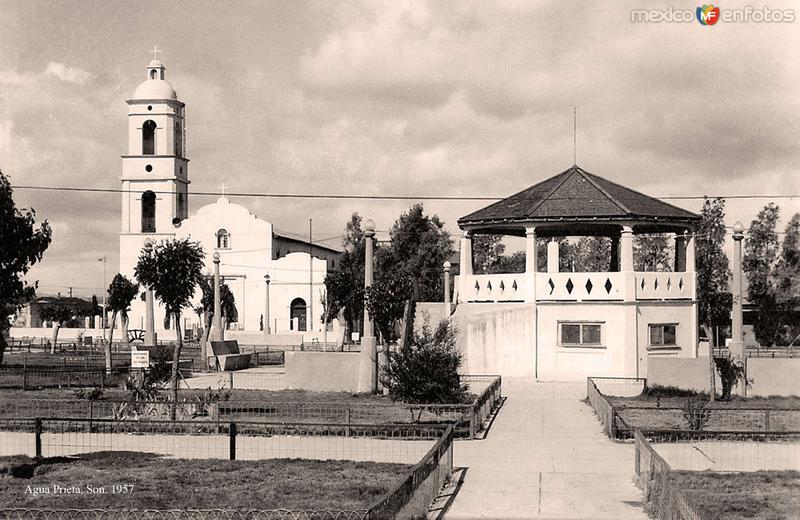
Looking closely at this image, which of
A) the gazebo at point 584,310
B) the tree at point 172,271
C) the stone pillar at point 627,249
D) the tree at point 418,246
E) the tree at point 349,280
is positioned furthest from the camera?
the tree at point 418,246

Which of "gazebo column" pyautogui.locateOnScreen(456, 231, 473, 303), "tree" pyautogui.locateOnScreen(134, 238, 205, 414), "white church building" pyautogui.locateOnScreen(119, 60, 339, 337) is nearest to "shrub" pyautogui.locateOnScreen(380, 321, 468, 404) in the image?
"tree" pyautogui.locateOnScreen(134, 238, 205, 414)

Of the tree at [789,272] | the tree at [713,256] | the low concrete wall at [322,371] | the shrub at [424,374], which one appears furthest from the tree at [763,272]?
the shrub at [424,374]

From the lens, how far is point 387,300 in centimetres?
2727

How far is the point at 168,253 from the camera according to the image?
1175 inches

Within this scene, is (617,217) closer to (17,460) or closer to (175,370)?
(175,370)

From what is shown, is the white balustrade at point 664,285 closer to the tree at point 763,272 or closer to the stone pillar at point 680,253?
the stone pillar at point 680,253

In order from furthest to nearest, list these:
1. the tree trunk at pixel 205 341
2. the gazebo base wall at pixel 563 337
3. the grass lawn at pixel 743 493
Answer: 1. the tree trunk at pixel 205 341
2. the gazebo base wall at pixel 563 337
3. the grass lawn at pixel 743 493

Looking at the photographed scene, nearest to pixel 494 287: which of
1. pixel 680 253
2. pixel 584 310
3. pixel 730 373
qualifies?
pixel 584 310

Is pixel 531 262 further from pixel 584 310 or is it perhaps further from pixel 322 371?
pixel 322 371

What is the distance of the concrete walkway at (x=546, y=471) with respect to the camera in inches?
489

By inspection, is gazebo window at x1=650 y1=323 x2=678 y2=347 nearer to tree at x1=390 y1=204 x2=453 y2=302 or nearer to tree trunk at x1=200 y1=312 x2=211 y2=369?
tree trunk at x1=200 y1=312 x2=211 y2=369

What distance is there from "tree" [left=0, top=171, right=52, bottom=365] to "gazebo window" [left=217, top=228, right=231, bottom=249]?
6488cm

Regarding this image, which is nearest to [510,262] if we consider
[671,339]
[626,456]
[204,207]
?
[204,207]

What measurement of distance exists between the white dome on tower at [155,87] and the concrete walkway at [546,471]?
62.1 meters
